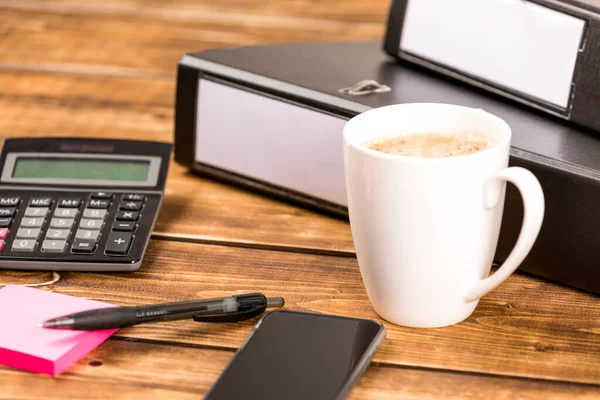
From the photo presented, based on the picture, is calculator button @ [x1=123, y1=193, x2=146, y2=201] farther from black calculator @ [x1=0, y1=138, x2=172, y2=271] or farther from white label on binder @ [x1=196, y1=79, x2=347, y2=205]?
white label on binder @ [x1=196, y1=79, x2=347, y2=205]

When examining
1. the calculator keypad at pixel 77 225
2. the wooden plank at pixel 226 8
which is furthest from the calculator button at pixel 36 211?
the wooden plank at pixel 226 8

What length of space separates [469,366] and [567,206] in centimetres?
14

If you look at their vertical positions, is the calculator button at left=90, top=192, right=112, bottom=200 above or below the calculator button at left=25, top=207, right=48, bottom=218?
above

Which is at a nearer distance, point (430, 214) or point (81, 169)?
point (430, 214)

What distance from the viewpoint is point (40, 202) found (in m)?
0.70

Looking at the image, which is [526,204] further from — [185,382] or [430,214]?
[185,382]

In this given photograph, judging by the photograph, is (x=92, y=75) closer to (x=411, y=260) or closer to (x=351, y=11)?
(x=351, y=11)

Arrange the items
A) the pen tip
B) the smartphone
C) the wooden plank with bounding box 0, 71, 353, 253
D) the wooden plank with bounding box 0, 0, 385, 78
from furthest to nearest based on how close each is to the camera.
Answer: the wooden plank with bounding box 0, 0, 385, 78 < the wooden plank with bounding box 0, 71, 353, 253 < the pen tip < the smartphone

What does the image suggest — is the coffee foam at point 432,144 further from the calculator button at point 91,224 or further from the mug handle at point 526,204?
the calculator button at point 91,224

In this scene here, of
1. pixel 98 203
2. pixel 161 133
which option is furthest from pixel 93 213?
pixel 161 133

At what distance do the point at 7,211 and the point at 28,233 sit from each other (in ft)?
0.12

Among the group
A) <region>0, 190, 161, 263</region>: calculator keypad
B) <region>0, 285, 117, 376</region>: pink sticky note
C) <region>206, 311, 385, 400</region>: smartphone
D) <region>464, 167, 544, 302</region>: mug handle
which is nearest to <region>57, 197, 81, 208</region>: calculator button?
<region>0, 190, 161, 263</region>: calculator keypad

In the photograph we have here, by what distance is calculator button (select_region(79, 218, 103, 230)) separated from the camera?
2.20 ft

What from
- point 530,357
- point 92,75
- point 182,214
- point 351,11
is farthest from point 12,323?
point 351,11
